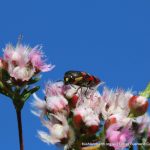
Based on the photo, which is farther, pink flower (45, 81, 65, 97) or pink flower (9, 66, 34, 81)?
pink flower (9, 66, 34, 81)

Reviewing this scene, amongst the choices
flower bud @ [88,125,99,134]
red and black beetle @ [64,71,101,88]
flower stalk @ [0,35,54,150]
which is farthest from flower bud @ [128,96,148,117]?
flower stalk @ [0,35,54,150]

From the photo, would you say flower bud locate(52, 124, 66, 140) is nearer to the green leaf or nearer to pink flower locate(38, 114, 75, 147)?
pink flower locate(38, 114, 75, 147)

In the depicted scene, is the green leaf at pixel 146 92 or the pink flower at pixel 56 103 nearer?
the green leaf at pixel 146 92

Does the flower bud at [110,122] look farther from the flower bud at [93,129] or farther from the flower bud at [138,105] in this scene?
the flower bud at [138,105]

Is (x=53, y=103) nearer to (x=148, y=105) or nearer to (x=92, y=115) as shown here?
(x=92, y=115)

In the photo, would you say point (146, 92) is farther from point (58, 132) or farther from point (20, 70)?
point (20, 70)

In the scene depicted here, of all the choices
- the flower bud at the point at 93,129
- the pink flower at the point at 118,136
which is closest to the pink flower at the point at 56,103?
the flower bud at the point at 93,129

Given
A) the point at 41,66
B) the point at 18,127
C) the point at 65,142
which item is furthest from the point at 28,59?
the point at 65,142

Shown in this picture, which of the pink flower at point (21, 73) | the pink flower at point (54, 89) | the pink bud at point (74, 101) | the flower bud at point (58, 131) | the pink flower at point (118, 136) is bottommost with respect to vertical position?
the pink flower at point (118, 136)
